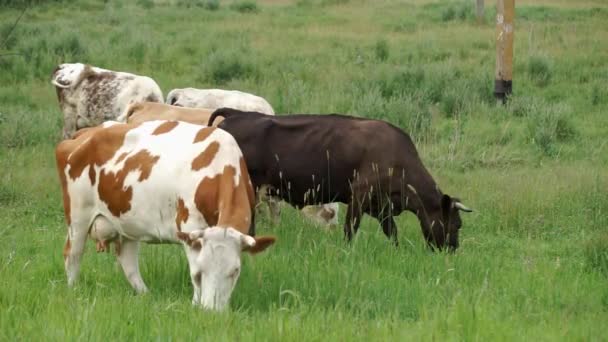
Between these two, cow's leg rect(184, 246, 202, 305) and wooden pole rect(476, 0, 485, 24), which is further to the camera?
wooden pole rect(476, 0, 485, 24)

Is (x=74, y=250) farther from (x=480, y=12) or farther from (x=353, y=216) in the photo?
(x=480, y=12)

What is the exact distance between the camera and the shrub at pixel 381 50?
68.2 ft

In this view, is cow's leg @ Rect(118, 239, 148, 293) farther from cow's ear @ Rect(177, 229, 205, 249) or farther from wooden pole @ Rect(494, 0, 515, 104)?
wooden pole @ Rect(494, 0, 515, 104)

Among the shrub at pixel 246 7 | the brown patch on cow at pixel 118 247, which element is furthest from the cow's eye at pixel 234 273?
the shrub at pixel 246 7

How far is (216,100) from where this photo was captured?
41.1 ft

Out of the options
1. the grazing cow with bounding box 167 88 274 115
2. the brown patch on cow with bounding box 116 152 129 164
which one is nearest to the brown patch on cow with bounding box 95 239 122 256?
the brown patch on cow with bounding box 116 152 129 164

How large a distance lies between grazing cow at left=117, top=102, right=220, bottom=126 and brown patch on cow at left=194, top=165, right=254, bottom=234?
381cm

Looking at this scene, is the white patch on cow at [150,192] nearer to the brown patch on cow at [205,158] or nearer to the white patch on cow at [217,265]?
the brown patch on cow at [205,158]

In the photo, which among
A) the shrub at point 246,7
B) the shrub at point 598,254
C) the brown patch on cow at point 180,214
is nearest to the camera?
the brown patch on cow at point 180,214

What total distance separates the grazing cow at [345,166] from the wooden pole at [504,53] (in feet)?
24.0

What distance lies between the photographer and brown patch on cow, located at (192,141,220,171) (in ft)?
22.5

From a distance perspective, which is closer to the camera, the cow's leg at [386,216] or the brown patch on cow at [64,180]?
the brown patch on cow at [64,180]

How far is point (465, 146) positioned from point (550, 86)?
5.08 metres

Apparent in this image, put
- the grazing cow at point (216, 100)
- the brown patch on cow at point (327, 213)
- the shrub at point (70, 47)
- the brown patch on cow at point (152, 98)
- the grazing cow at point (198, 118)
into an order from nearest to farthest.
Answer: the grazing cow at point (198, 118) < the brown patch on cow at point (327, 213) < the grazing cow at point (216, 100) < the brown patch on cow at point (152, 98) < the shrub at point (70, 47)
